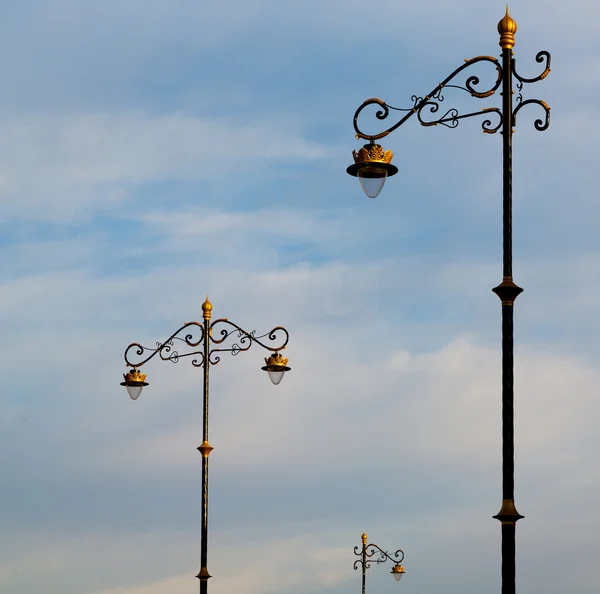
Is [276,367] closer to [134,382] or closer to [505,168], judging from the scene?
[134,382]

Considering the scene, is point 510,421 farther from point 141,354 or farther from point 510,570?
point 141,354

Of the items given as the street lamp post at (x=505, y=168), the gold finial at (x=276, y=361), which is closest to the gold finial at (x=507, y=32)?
the street lamp post at (x=505, y=168)

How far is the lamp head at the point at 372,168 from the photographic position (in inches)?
605

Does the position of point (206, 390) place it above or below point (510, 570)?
above

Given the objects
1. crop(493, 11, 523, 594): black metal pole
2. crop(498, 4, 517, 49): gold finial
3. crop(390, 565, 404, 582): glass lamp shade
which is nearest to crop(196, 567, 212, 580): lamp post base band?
crop(493, 11, 523, 594): black metal pole

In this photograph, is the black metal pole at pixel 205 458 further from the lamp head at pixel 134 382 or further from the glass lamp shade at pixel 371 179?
the glass lamp shade at pixel 371 179

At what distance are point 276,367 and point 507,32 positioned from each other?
11318mm

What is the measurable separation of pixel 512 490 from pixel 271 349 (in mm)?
12110

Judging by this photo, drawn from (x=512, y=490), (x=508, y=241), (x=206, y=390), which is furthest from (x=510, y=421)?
(x=206, y=390)

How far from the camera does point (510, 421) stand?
526 inches

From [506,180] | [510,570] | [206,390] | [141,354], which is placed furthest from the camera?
[141,354]

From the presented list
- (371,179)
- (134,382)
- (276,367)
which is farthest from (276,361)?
(371,179)

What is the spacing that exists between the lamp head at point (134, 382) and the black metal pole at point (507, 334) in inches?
533

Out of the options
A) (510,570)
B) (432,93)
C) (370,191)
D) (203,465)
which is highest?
(432,93)
